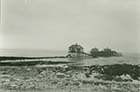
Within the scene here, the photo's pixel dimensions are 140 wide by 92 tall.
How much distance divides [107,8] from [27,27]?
97 cm

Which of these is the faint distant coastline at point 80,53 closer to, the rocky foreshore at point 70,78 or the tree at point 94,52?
the tree at point 94,52

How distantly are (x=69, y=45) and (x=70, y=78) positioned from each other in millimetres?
370

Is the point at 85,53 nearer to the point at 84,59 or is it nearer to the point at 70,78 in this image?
the point at 84,59

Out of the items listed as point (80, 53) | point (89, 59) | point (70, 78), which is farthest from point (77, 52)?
point (70, 78)

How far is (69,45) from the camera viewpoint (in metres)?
2.16

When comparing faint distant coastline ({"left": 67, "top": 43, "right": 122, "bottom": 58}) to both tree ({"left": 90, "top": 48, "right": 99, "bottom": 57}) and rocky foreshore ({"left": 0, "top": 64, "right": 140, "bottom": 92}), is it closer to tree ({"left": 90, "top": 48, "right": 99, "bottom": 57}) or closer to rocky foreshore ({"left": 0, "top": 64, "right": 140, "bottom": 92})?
tree ({"left": 90, "top": 48, "right": 99, "bottom": 57})

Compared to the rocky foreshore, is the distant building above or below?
above

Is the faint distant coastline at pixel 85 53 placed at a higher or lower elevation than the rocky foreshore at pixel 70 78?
higher

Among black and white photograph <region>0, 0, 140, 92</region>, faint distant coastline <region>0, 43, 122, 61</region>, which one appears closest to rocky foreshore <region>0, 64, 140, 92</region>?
black and white photograph <region>0, 0, 140, 92</region>

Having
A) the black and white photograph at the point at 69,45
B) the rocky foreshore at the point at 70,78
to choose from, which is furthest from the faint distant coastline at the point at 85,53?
the rocky foreshore at the point at 70,78

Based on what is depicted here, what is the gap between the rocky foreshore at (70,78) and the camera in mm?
2061

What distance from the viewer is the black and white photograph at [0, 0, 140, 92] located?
210 cm

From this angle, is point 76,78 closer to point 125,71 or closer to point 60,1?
point 125,71

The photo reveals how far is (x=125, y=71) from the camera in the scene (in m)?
2.16
